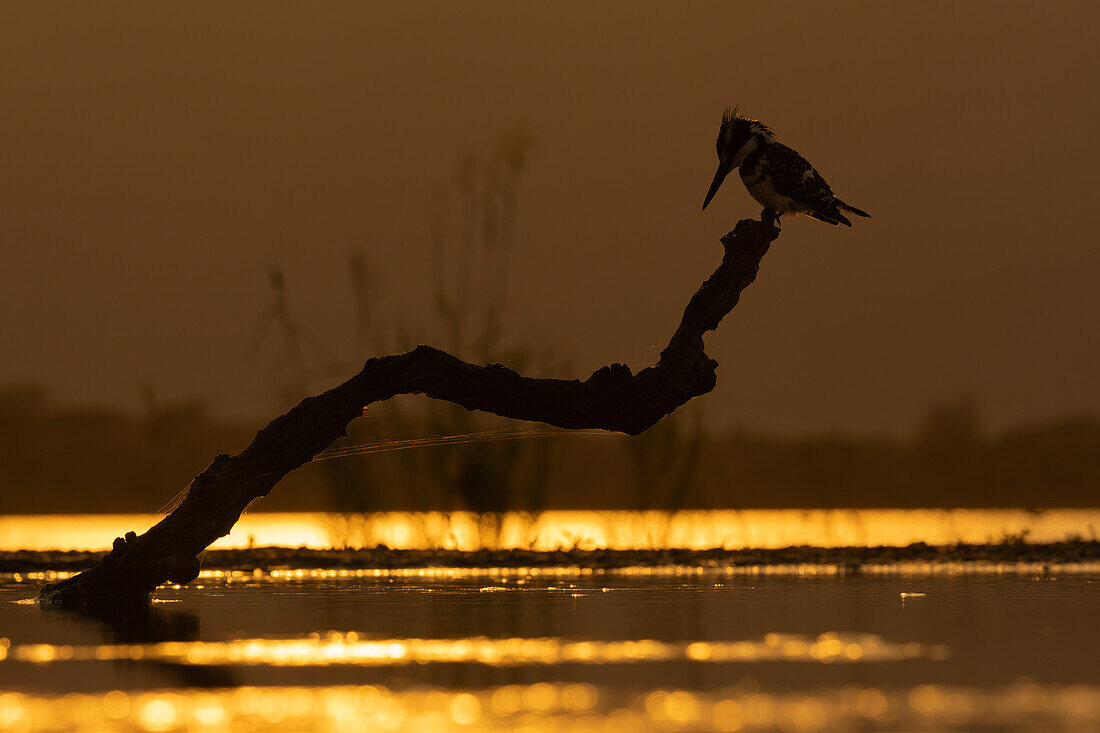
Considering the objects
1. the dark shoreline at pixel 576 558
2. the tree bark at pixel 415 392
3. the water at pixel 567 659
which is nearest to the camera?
the water at pixel 567 659

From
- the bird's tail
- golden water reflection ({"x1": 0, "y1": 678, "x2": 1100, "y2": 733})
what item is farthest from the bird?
golden water reflection ({"x1": 0, "y1": 678, "x2": 1100, "y2": 733})

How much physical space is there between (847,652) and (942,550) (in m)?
9.66

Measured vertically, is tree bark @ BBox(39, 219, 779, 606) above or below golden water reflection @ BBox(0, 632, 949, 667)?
above

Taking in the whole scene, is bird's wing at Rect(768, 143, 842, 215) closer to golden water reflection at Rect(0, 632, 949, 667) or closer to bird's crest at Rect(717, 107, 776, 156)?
bird's crest at Rect(717, 107, 776, 156)

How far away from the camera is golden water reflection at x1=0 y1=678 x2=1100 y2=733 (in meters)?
6.80

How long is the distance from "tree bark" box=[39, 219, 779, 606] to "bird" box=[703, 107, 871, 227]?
53 cm

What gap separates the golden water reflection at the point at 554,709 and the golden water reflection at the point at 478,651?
1074 mm

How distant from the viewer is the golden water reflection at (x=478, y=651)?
9016 mm

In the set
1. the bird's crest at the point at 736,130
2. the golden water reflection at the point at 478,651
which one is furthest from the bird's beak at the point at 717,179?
the golden water reflection at the point at 478,651

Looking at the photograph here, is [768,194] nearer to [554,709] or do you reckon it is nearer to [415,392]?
[415,392]

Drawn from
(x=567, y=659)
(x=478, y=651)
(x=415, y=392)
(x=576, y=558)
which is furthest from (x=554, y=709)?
(x=576, y=558)

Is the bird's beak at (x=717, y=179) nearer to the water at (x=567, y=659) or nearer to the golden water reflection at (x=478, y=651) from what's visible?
the water at (x=567, y=659)

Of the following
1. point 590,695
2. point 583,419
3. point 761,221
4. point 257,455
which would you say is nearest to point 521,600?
point 583,419

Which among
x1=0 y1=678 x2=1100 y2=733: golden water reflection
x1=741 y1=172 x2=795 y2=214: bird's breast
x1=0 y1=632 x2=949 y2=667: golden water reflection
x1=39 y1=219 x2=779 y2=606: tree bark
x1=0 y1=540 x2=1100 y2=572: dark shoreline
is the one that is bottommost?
x1=0 y1=678 x2=1100 y2=733: golden water reflection
